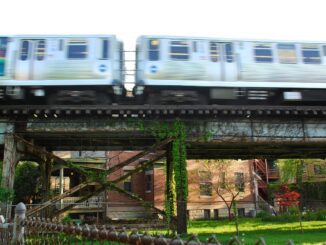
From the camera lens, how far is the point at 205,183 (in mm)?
37188

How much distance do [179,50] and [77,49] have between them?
4989 mm

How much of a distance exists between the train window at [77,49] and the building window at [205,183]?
20895 millimetres

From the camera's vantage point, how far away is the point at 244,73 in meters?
19.4

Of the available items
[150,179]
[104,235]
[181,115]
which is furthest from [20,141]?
[150,179]

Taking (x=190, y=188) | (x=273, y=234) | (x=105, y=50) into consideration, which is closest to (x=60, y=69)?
(x=105, y=50)

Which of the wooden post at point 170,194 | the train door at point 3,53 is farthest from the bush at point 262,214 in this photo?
the train door at point 3,53

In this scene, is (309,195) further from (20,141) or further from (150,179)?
(20,141)

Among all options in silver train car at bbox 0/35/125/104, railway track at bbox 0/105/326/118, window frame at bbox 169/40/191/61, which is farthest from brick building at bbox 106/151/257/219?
window frame at bbox 169/40/191/61

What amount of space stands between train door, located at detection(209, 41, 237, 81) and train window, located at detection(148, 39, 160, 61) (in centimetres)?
265

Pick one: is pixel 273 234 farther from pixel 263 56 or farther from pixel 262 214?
pixel 262 214

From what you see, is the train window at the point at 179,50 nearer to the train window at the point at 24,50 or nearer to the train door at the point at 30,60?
the train door at the point at 30,60

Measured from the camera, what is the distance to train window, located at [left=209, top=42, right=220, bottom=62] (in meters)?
19.5

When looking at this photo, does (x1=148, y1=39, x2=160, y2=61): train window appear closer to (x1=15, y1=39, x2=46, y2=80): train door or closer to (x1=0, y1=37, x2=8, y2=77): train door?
(x1=15, y1=39, x2=46, y2=80): train door

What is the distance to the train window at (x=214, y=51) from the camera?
63.8 feet
